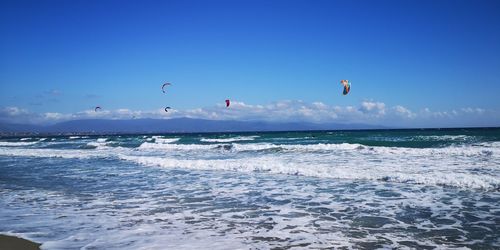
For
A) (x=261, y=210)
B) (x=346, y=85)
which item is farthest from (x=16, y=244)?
(x=346, y=85)

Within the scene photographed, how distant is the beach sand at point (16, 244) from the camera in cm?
576

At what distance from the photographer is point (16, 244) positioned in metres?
5.93

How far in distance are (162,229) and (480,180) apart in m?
9.15

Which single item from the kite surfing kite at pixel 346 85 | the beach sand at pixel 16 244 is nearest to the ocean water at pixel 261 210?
the beach sand at pixel 16 244

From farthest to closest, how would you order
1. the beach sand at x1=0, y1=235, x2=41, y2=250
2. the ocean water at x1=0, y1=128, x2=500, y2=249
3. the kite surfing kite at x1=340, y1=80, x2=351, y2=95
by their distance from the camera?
the kite surfing kite at x1=340, y1=80, x2=351, y2=95
the ocean water at x1=0, y1=128, x2=500, y2=249
the beach sand at x1=0, y1=235, x2=41, y2=250

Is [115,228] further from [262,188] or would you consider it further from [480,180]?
[480,180]

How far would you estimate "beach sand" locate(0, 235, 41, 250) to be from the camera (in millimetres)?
5762

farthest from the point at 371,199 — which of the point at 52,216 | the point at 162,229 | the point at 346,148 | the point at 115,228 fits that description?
the point at 346,148

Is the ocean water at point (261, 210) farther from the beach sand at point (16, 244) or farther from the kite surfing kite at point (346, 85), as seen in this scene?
the kite surfing kite at point (346, 85)

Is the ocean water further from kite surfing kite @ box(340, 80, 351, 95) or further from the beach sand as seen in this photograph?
kite surfing kite @ box(340, 80, 351, 95)

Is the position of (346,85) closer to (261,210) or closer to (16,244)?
(261,210)

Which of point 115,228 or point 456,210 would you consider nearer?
point 115,228

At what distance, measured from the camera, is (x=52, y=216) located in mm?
7938

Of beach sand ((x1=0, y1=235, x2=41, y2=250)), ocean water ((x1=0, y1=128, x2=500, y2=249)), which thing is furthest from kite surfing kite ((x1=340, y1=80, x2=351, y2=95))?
beach sand ((x1=0, y1=235, x2=41, y2=250))
